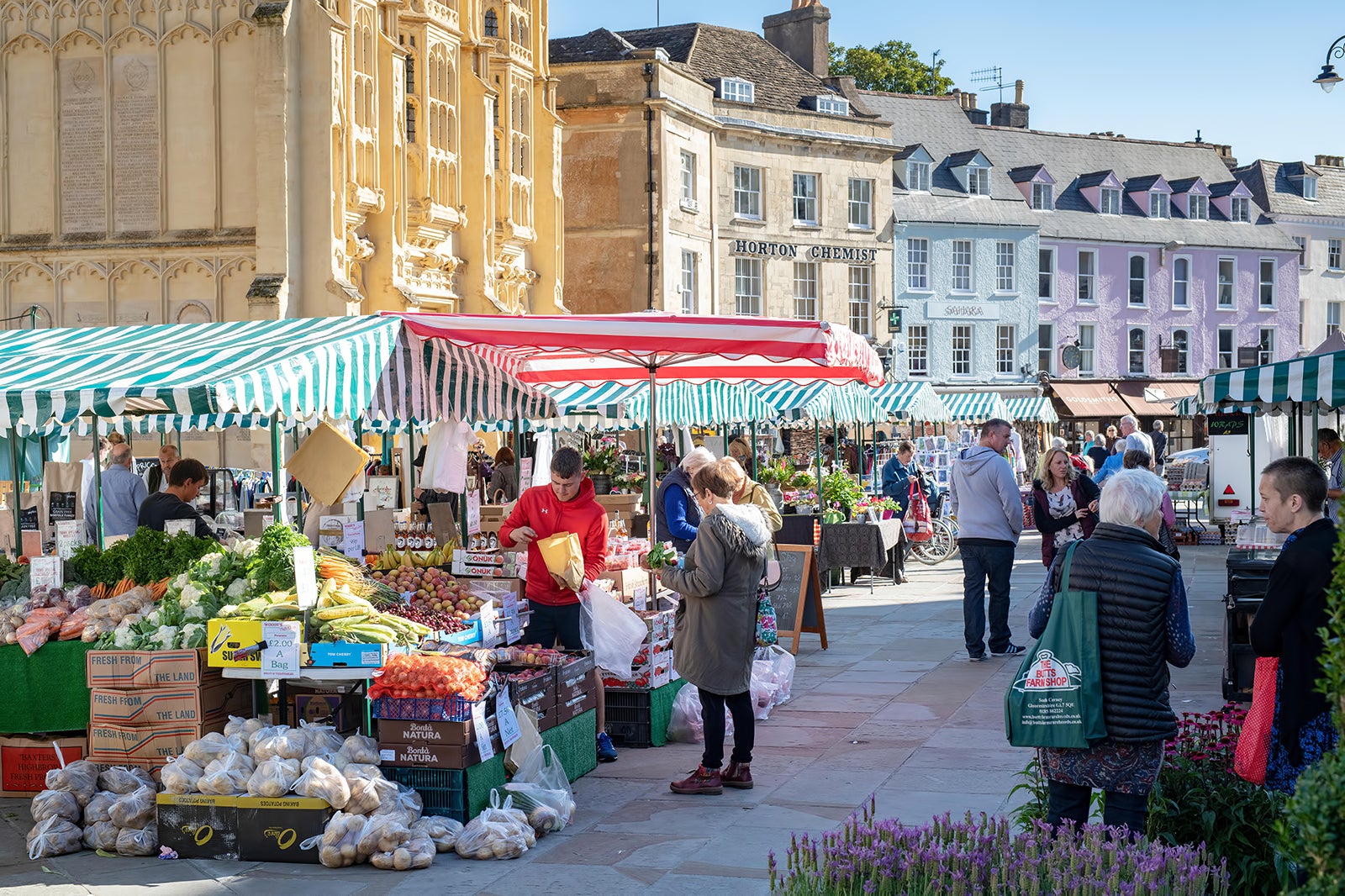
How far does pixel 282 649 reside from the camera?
7.02 meters

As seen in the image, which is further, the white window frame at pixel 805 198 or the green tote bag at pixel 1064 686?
the white window frame at pixel 805 198

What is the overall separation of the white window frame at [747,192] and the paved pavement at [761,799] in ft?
93.6

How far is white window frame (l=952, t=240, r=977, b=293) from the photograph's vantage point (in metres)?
44.8

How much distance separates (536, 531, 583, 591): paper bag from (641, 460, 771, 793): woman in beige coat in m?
0.96

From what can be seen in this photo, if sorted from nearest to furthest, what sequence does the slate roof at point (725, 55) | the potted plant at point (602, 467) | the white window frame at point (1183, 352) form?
the potted plant at point (602, 467) < the slate roof at point (725, 55) < the white window frame at point (1183, 352)

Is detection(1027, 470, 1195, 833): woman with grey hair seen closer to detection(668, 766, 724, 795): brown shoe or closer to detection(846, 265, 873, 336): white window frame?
detection(668, 766, 724, 795): brown shoe

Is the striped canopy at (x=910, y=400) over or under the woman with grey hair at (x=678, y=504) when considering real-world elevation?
over

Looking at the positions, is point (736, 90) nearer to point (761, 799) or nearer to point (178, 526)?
point (178, 526)

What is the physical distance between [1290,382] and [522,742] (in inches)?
256

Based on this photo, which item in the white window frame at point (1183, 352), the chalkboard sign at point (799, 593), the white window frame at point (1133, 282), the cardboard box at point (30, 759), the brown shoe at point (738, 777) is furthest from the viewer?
the white window frame at point (1183, 352)

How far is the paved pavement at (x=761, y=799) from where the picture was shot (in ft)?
20.0

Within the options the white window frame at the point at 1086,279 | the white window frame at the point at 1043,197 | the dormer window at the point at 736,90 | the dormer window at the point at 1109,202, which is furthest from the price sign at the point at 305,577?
the dormer window at the point at 1109,202

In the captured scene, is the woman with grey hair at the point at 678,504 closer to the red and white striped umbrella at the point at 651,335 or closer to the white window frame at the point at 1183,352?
the red and white striped umbrella at the point at 651,335

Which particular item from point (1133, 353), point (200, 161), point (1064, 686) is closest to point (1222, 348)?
point (1133, 353)
